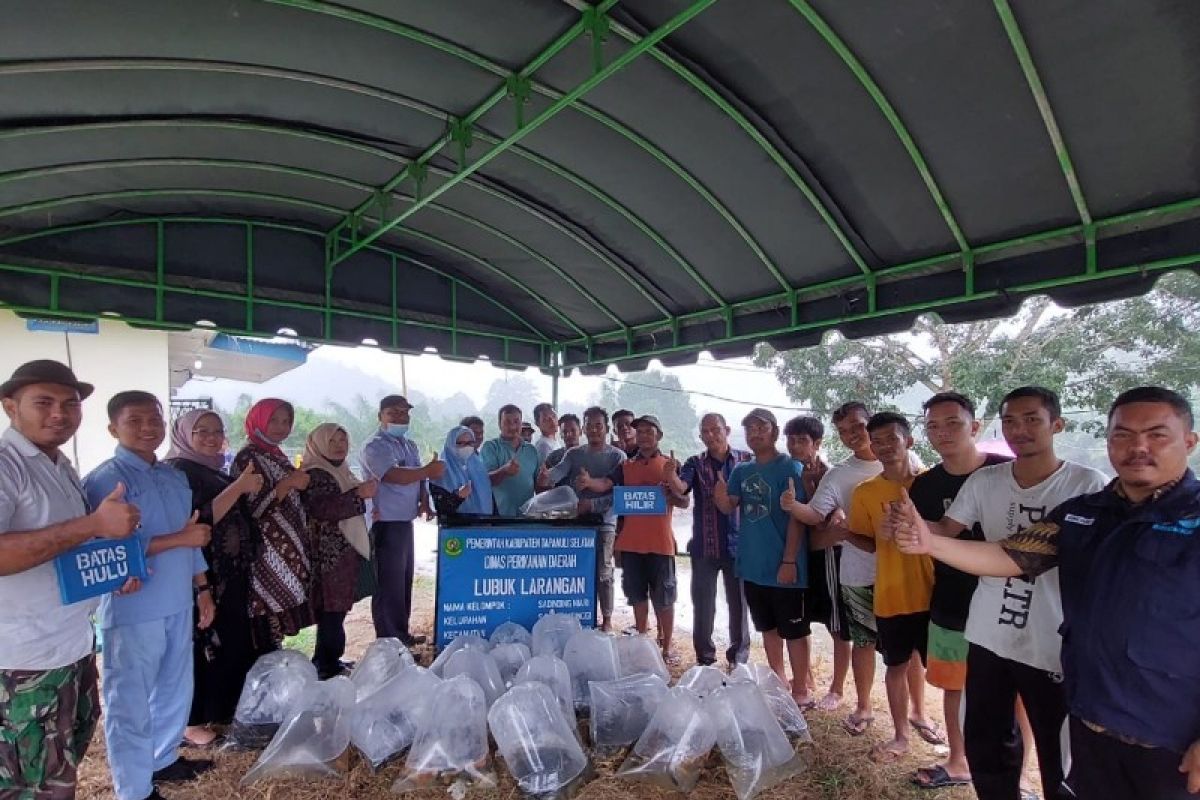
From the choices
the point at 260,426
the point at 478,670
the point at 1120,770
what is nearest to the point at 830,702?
the point at 478,670

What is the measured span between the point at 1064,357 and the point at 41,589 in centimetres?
1477

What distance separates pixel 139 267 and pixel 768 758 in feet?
19.3

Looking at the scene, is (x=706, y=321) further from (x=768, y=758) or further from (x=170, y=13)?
(x=170, y=13)

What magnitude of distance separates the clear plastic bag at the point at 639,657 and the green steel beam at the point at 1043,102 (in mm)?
3216

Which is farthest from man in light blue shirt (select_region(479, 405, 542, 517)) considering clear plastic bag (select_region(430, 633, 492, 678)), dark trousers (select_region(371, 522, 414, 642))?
clear plastic bag (select_region(430, 633, 492, 678))

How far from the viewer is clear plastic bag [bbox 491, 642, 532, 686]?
3.48 m

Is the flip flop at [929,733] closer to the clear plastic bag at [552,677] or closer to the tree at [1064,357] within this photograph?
the clear plastic bag at [552,677]

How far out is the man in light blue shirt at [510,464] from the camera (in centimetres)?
540

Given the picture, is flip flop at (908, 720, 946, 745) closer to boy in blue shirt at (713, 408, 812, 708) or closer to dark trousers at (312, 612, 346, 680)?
boy in blue shirt at (713, 408, 812, 708)

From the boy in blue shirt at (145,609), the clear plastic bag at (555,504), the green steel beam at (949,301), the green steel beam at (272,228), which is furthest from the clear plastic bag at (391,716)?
the green steel beam at (272,228)

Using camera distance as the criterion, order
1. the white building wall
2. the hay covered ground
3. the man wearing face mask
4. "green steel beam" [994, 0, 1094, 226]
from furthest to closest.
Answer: the white building wall → the man wearing face mask → the hay covered ground → "green steel beam" [994, 0, 1094, 226]

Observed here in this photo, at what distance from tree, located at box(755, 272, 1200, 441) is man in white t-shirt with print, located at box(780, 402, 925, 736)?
7.22 metres

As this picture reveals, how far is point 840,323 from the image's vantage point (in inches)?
178

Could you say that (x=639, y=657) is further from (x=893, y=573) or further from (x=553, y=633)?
(x=893, y=573)
